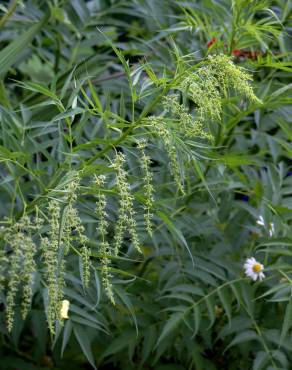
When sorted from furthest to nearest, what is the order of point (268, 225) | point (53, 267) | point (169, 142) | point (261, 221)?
point (261, 221), point (268, 225), point (53, 267), point (169, 142)

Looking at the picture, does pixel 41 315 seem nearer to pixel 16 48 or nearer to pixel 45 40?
pixel 16 48

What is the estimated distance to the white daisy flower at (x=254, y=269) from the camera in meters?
2.75

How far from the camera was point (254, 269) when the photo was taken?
2783mm

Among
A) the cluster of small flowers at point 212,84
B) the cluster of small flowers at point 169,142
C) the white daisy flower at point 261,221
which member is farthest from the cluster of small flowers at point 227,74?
the white daisy flower at point 261,221

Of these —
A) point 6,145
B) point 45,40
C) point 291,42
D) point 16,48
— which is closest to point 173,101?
point 6,145

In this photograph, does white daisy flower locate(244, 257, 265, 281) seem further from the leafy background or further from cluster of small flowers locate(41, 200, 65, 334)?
cluster of small flowers locate(41, 200, 65, 334)

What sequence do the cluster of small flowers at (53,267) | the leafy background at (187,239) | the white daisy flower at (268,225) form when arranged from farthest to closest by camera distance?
the white daisy flower at (268,225) < the leafy background at (187,239) < the cluster of small flowers at (53,267)

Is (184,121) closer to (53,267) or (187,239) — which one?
(53,267)

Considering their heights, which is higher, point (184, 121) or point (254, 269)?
point (184, 121)

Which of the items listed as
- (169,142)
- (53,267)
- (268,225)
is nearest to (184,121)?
(169,142)

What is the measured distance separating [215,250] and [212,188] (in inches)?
9.9

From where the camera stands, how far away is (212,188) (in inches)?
112

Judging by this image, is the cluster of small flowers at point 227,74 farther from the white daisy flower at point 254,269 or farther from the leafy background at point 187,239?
the white daisy flower at point 254,269

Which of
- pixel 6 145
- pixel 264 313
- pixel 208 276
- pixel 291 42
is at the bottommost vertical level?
pixel 264 313
